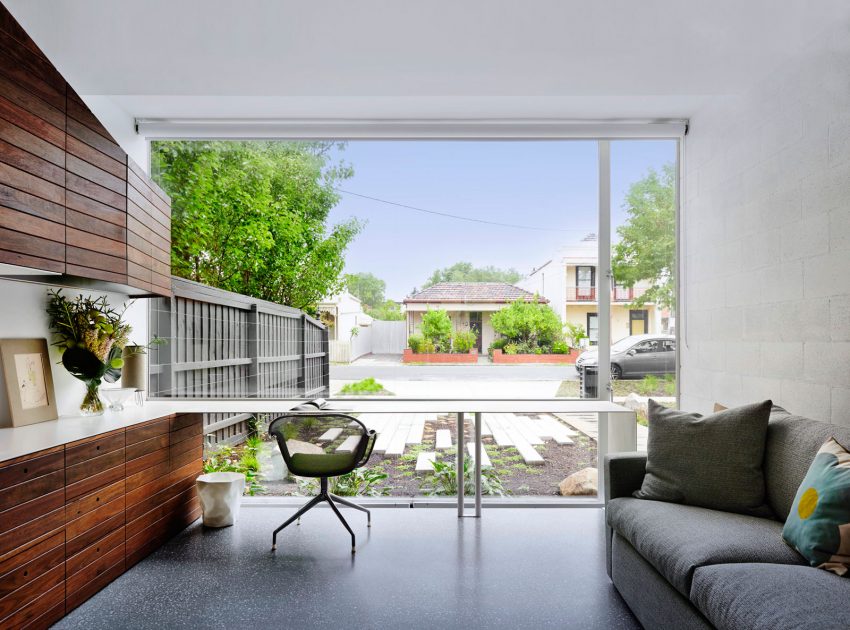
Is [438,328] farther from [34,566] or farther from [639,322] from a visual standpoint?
[34,566]

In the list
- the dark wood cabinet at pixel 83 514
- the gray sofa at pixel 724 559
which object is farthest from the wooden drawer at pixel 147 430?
the gray sofa at pixel 724 559

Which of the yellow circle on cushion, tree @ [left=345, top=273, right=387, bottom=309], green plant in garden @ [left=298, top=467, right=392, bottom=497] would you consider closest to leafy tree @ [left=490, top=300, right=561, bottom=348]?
tree @ [left=345, top=273, right=387, bottom=309]

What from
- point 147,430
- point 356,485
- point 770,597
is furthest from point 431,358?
point 770,597

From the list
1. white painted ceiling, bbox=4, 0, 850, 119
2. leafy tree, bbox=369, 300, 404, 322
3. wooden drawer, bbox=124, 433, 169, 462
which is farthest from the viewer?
leafy tree, bbox=369, 300, 404, 322

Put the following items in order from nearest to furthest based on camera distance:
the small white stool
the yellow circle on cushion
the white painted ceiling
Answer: the yellow circle on cushion, the white painted ceiling, the small white stool

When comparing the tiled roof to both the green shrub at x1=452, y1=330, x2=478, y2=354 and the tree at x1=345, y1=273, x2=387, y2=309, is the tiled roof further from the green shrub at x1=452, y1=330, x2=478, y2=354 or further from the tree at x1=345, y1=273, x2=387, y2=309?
the tree at x1=345, y1=273, x2=387, y2=309

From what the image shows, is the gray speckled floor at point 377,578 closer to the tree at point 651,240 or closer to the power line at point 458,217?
the tree at point 651,240
